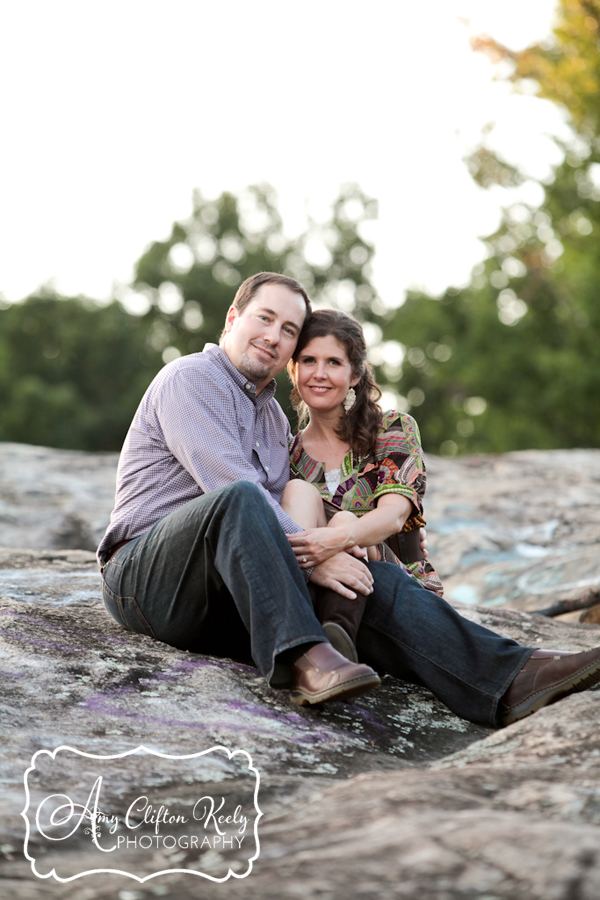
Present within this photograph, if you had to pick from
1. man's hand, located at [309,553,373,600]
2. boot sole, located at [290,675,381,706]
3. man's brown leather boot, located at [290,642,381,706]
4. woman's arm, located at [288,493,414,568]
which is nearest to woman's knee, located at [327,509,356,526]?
woman's arm, located at [288,493,414,568]

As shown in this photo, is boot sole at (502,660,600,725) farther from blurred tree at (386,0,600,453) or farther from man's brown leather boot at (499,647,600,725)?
blurred tree at (386,0,600,453)

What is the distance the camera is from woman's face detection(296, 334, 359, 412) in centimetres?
333

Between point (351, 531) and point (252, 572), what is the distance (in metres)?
0.54

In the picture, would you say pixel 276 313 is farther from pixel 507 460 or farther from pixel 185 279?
pixel 185 279

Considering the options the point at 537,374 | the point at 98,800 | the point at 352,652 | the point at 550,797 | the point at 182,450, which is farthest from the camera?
the point at 537,374

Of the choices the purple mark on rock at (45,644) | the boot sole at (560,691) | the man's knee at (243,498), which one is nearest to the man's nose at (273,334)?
the man's knee at (243,498)

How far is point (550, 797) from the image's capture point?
1.69 m

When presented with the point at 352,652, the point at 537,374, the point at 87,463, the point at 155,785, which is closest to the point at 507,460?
the point at 87,463

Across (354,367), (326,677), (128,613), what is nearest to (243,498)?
(326,677)

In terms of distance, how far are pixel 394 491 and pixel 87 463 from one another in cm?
543

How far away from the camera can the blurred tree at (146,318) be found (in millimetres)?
Answer: 20453

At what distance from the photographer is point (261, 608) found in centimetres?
245

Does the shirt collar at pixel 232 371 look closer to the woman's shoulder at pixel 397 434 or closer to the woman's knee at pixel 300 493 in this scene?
the woman's knee at pixel 300 493

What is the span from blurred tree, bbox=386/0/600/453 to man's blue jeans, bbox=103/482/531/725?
34.5 ft
